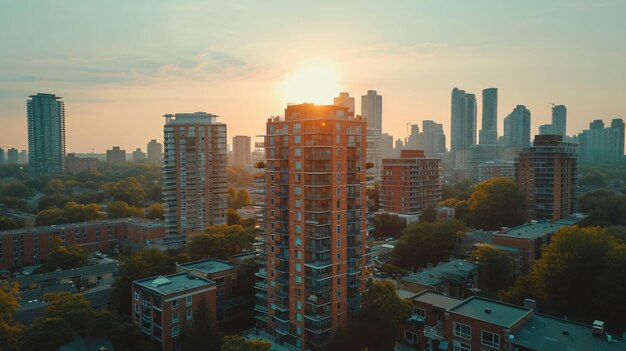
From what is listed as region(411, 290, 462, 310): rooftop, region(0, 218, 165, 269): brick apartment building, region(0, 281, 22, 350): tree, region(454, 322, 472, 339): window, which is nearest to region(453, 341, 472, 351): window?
region(454, 322, 472, 339): window

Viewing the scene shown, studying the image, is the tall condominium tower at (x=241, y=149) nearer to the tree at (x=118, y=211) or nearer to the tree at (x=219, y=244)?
the tree at (x=118, y=211)

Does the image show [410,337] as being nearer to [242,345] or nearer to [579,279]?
[242,345]

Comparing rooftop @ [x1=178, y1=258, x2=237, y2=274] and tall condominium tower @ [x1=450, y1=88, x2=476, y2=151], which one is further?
tall condominium tower @ [x1=450, y1=88, x2=476, y2=151]

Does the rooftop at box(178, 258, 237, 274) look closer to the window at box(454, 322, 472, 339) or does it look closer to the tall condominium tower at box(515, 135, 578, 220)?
the window at box(454, 322, 472, 339)

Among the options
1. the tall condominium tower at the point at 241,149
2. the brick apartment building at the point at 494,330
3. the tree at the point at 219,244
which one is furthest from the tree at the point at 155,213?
the tall condominium tower at the point at 241,149

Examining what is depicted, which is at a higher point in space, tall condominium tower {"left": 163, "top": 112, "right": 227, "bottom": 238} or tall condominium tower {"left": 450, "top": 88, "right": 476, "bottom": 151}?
tall condominium tower {"left": 450, "top": 88, "right": 476, "bottom": 151}

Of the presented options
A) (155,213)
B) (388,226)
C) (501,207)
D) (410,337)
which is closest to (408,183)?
(388,226)

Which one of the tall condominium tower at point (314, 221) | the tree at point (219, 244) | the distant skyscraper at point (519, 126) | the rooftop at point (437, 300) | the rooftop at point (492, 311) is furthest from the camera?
the distant skyscraper at point (519, 126)
